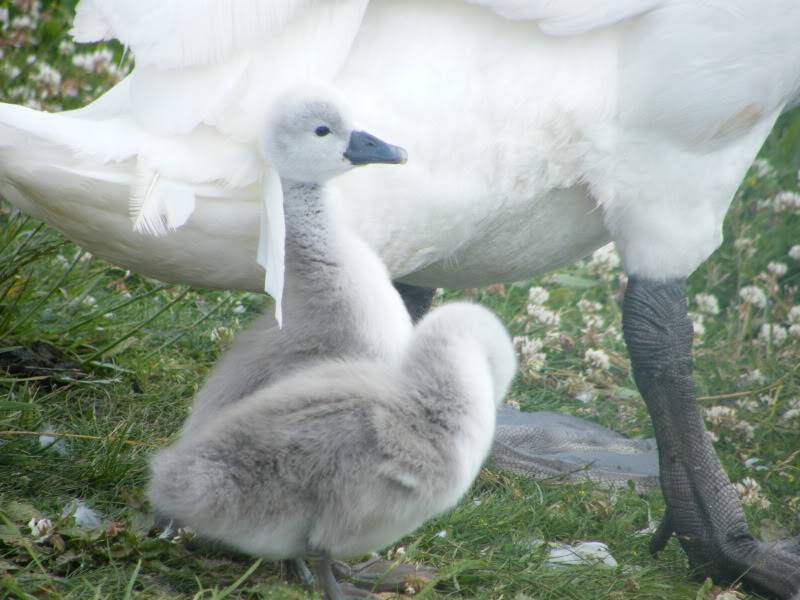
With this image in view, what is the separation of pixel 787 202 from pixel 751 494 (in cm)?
181

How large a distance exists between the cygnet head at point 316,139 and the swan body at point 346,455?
16.2 inches

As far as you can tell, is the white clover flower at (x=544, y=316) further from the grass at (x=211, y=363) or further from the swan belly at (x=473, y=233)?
the swan belly at (x=473, y=233)

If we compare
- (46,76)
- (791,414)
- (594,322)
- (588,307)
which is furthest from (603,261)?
(46,76)

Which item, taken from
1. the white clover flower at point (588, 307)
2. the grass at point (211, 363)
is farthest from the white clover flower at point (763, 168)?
the white clover flower at point (588, 307)

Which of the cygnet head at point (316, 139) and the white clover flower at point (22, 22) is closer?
the cygnet head at point (316, 139)

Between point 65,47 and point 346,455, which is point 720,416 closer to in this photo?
point 346,455

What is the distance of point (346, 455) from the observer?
209 centimetres

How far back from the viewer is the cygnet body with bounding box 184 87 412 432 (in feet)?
7.55

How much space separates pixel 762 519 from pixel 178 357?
1731 millimetres

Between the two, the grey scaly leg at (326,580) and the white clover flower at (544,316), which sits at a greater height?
the grey scaly leg at (326,580)

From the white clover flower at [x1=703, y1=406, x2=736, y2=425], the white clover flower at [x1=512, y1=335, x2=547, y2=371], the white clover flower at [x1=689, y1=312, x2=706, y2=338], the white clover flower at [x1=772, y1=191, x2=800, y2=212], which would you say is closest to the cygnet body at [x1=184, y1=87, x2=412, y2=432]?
the white clover flower at [x1=512, y1=335, x2=547, y2=371]

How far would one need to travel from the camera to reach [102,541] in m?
2.43

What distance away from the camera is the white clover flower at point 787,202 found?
4.79 m

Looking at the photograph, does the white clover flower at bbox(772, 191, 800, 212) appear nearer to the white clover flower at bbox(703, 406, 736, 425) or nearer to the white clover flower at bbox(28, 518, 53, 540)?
the white clover flower at bbox(703, 406, 736, 425)
